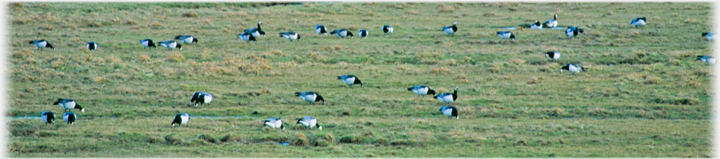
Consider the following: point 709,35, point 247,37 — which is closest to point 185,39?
point 247,37

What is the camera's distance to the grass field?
14578 millimetres

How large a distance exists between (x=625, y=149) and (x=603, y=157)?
38.1 inches

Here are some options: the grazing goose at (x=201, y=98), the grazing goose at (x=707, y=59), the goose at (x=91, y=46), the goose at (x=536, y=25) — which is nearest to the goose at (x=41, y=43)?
the goose at (x=91, y=46)

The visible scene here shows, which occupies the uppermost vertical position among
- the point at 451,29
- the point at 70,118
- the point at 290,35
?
the point at 451,29

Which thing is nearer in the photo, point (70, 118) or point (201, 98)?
point (70, 118)

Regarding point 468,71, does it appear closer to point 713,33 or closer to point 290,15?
point 713,33

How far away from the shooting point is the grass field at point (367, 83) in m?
14.6

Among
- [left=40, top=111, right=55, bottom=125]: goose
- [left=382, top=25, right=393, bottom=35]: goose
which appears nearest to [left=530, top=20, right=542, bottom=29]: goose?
[left=382, top=25, right=393, bottom=35]: goose

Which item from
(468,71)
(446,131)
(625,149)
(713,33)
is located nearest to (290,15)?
(468,71)

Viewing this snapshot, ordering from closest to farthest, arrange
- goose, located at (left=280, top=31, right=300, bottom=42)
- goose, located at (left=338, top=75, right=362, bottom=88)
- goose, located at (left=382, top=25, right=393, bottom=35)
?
goose, located at (left=338, top=75, right=362, bottom=88)
goose, located at (left=280, top=31, right=300, bottom=42)
goose, located at (left=382, top=25, right=393, bottom=35)

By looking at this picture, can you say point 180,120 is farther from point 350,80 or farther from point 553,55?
point 553,55

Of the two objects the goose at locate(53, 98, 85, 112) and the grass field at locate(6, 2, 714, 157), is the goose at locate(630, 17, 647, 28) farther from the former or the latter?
the goose at locate(53, 98, 85, 112)

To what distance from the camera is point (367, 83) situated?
22109 mm

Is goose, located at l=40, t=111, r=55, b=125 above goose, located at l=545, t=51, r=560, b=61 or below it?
below
